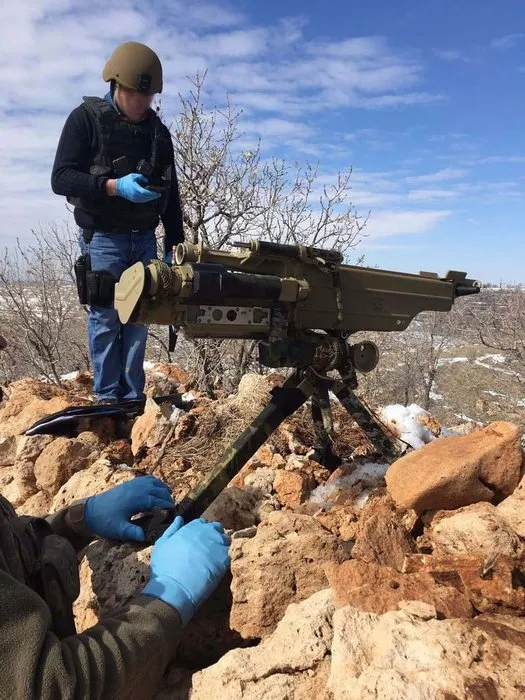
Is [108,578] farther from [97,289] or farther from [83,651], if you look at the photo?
[97,289]

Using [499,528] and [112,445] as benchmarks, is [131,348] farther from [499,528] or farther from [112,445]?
[499,528]

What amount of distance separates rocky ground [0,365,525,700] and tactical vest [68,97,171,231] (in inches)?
63.2

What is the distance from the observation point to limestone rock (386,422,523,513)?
2.10 m

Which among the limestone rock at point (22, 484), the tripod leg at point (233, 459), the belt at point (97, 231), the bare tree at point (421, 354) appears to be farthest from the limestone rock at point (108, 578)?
the bare tree at point (421, 354)

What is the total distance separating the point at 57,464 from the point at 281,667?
86.9 inches

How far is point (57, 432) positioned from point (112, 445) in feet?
1.23

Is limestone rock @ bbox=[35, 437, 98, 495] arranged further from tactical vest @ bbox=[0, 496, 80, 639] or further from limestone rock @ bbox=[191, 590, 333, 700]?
limestone rock @ bbox=[191, 590, 333, 700]

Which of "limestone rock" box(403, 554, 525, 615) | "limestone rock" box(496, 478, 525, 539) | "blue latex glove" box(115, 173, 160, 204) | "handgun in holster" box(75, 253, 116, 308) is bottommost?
"limestone rock" box(403, 554, 525, 615)

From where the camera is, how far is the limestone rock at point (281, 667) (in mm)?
1401

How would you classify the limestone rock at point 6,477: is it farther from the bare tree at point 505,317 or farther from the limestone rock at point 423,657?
the bare tree at point 505,317

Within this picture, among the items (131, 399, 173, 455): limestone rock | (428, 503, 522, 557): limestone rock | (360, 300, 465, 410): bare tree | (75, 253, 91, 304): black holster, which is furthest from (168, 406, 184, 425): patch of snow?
(360, 300, 465, 410): bare tree

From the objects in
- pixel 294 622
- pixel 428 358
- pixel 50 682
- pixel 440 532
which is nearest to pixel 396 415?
pixel 440 532

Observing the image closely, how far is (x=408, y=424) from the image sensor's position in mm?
3771

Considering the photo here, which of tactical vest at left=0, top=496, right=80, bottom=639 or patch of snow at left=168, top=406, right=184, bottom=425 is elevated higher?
tactical vest at left=0, top=496, right=80, bottom=639
